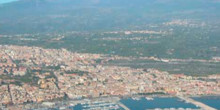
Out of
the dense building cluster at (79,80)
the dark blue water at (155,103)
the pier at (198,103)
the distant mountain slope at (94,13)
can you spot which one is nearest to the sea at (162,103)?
the dark blue water at (155,103)

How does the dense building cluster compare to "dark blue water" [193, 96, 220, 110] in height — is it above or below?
above

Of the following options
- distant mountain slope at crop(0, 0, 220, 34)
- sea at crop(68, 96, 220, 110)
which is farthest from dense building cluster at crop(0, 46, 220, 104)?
distant mountain slope at crop(0, 0, 220, 34)

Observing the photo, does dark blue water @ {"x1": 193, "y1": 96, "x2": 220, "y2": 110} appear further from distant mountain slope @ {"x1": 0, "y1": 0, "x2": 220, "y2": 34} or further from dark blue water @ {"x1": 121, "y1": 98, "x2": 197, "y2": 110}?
distant mountain slope @ {"x1": 0, "y1": 0, "x2": 220, "y2": 34}

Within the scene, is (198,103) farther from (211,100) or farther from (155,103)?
(155,103)

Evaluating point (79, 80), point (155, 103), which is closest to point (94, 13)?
point (79, 80)

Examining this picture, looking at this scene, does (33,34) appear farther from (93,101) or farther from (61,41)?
(93,101)

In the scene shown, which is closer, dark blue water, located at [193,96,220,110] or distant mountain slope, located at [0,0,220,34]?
dark blue water, located at [193,96,220,110]

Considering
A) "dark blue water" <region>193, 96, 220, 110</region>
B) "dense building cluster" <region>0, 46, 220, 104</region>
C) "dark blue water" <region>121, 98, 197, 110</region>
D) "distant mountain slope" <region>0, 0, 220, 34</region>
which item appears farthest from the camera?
"distant mountain slope" <region>0, 0, 220, 34</region>

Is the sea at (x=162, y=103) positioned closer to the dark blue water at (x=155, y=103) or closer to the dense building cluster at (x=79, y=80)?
the dark blue water at (x=155, y=103)

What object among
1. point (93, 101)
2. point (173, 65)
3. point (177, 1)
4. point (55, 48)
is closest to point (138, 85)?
point (93, 101)
